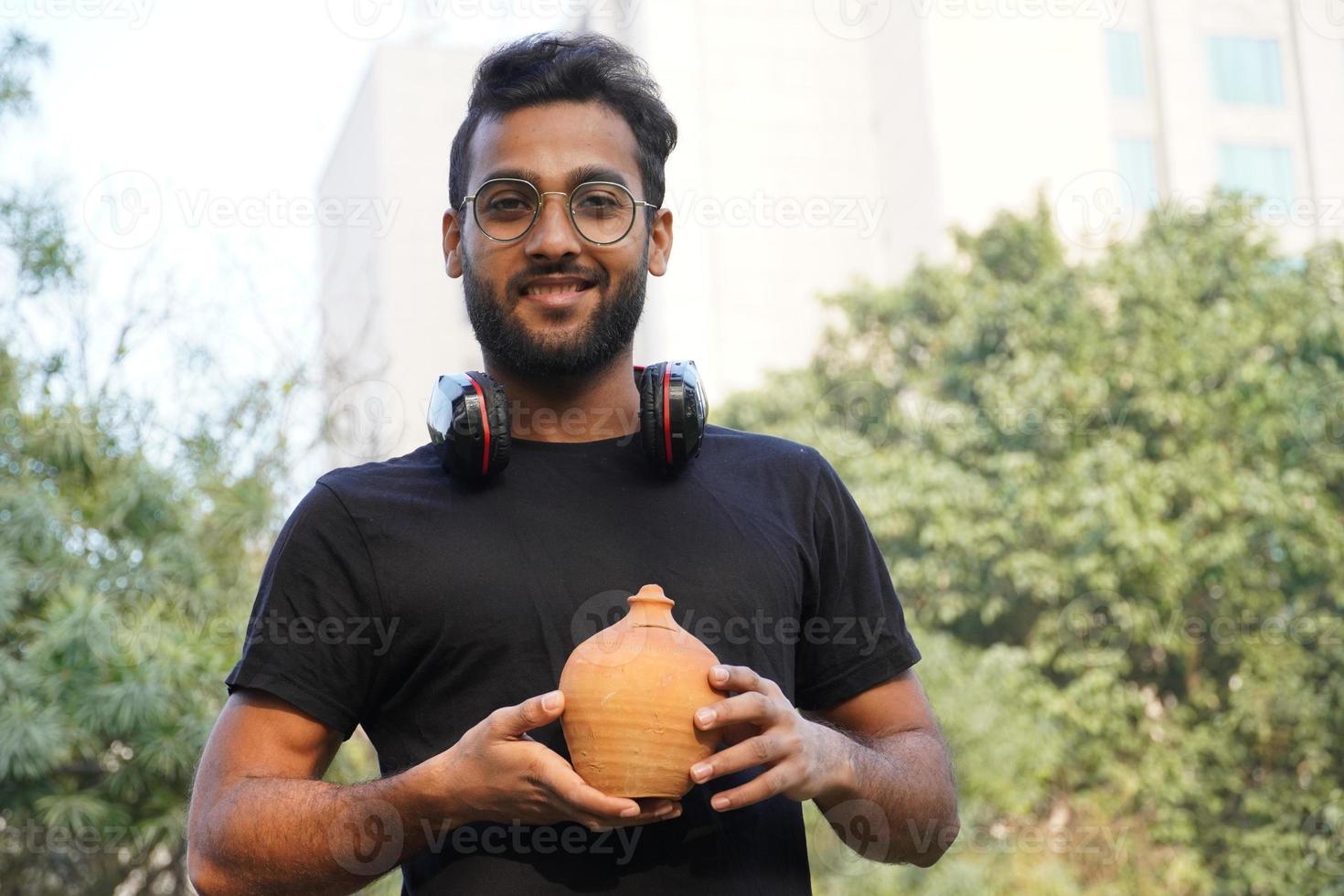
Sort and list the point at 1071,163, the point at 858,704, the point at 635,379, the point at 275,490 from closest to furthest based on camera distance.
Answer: the point at 858,704 < the point at 635,379 < the point at 275,490 < the point at 1071,163

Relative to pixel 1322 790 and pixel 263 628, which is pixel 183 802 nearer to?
pixel 263 628

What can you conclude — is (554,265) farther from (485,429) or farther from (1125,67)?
(1125,67)

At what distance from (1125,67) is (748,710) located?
25419 mm

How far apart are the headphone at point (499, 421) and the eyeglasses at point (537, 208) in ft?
0.72

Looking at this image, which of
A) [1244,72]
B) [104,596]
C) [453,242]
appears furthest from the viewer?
[1244,72]

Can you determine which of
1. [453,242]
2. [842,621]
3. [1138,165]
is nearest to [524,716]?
[842,621]

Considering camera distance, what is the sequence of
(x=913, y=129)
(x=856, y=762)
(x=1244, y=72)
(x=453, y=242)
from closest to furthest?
(x=856, y=762)
(x=453, y=242)
(x=1244, y=72)
(x=913, y=129)

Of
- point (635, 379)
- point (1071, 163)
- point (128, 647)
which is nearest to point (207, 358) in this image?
point (128, 647)

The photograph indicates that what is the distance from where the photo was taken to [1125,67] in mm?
24875

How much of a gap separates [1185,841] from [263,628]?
12686 mm

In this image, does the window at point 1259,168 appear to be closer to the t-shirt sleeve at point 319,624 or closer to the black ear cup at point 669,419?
the black ear cup at point 669,419

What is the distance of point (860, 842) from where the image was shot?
2074 millimetres

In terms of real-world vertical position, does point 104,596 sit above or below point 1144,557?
above

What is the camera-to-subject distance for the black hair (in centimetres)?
233
